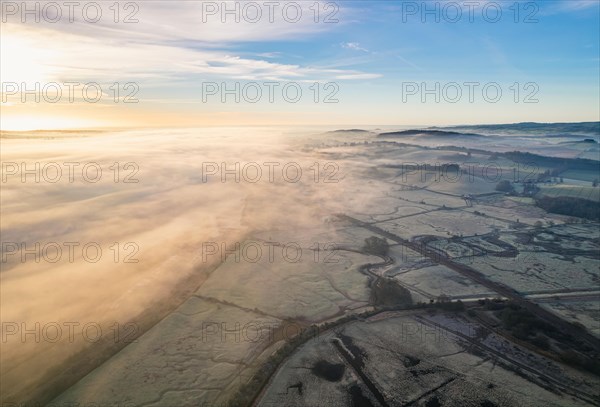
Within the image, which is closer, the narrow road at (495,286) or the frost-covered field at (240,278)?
the frost-covered field at (240,278)

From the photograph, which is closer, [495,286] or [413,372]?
[413,372]

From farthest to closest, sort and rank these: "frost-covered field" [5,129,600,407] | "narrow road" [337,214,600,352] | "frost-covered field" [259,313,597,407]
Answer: "narrow road" [337,214,600,352], "frost-covered field" [5,129,600,407], "frost-covered field" [259,313,597,407]

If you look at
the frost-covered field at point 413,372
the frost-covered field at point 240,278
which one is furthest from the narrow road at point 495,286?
the frost-covered field at point 413,372

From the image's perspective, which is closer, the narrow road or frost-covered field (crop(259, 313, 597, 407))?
frost-covered field (crop(259, 313, 597, 407))

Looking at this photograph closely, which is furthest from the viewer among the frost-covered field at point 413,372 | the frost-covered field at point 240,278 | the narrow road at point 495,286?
the narrow road at point 495,286

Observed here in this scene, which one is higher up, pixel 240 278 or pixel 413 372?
pixel 240 278

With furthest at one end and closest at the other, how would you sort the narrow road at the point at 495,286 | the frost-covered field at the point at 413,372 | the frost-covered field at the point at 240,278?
1. the narrow road at the point at 495,286
2. the frost-covered field at the point at 240,278
3. the frost-covered field at the point at 413,372

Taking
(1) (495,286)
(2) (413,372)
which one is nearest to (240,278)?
(2) (413,372)

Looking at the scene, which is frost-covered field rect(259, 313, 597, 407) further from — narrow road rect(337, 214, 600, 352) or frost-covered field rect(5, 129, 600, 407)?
narrow road rect(337, 214, 600, 352)

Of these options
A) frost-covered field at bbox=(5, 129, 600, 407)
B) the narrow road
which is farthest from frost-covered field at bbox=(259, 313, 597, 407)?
the narrow road

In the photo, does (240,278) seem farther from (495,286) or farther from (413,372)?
(495,286)

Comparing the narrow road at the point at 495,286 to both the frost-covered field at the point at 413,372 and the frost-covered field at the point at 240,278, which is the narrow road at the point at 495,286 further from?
the frost-covered field at the point at 413,372

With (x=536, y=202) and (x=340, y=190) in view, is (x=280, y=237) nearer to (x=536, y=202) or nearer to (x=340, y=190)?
(x=340, y=190)
